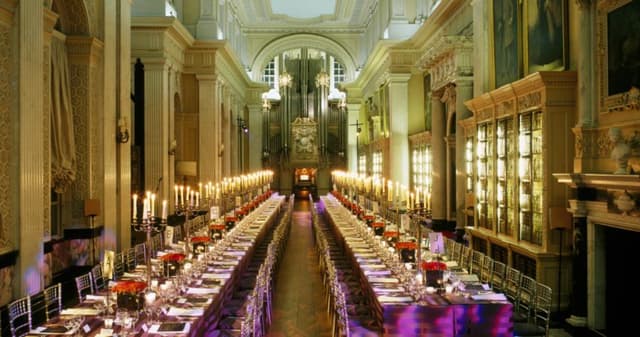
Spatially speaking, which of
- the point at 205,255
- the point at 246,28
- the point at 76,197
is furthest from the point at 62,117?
the point at 246,28

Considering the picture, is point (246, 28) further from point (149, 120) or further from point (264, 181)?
point (149, 120)

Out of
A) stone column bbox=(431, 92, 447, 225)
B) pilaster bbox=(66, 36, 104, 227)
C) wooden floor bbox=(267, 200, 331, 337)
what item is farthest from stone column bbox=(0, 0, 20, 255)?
stone column bbox=(431, 92, 447, 225)

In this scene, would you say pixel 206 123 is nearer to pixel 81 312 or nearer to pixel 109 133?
pixel 109 133

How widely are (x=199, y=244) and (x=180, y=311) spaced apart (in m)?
3.99

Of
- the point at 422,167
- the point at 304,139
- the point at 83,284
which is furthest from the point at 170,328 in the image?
the point at 304,139

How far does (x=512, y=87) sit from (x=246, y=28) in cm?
2891

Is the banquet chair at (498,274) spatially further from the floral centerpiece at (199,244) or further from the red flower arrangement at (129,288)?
the red flower arrangement at (129,288)

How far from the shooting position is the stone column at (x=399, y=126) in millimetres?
23172

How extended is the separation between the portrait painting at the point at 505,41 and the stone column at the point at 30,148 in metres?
8.25

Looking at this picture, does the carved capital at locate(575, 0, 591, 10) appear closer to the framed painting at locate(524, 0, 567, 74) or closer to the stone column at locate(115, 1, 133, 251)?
the framed painting at locate(524, 0, 567, 74)

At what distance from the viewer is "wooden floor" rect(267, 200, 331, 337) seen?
9.16 m

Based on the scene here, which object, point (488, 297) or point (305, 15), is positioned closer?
point (488, 297)

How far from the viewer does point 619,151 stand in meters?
7.31

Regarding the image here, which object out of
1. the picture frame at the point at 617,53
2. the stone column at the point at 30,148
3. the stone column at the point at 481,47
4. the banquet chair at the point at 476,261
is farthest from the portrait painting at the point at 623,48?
the stone column at the point at 30,148
